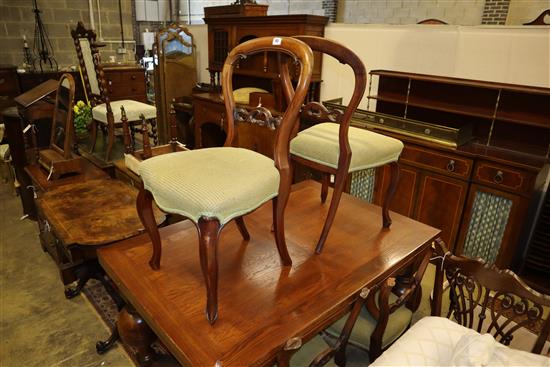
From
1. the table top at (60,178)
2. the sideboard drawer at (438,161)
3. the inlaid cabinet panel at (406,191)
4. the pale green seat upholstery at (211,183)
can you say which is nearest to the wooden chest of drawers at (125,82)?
the table top at (60,178)

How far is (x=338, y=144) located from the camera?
5.38 feet

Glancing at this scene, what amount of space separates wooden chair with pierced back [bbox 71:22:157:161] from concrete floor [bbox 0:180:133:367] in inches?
41.0

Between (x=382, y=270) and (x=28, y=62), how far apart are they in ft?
20.2

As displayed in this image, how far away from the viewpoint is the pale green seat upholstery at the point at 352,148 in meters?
1.66

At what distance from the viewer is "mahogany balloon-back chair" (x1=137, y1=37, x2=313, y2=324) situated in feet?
3.84

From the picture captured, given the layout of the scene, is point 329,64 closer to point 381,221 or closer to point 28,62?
point 381,221

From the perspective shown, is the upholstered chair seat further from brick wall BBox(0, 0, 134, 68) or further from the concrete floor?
brick wall BBox(0, 0, 134, 68)

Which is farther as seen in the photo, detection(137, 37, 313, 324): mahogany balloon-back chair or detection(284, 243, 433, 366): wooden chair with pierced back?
detection(284, 243, 433, 366): wooden chair with pierced back

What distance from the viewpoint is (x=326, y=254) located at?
1.69 meters

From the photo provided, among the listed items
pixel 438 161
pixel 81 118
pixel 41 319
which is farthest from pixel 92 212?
pixel 438 161

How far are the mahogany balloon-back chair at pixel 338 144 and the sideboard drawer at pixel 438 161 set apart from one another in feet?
2.74

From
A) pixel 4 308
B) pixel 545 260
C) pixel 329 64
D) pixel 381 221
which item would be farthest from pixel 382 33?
pixel 4 308

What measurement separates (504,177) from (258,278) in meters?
1.74

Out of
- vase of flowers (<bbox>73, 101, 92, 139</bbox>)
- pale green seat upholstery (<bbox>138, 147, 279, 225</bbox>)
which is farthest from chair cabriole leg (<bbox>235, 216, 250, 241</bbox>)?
vase of flowers (<bbox>73, 101, 92, 139</bbox>)
